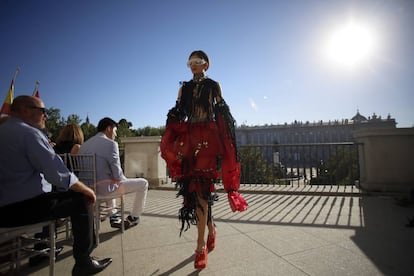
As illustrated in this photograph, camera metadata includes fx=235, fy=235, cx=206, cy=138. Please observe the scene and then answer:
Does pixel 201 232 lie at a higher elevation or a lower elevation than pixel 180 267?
higher

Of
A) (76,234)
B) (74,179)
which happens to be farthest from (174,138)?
(76,234)

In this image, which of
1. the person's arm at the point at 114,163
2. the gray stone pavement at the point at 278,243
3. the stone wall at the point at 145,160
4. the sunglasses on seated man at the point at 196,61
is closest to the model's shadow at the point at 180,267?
the gray stone pavement at the point at 278,243

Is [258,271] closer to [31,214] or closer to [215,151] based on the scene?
[215,151]

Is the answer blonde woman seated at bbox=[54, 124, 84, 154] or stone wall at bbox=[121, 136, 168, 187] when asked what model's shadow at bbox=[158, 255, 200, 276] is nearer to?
blonde woman seated at bbox=[54, 124, 84, 154]

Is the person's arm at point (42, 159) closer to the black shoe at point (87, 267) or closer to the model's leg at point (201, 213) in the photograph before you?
the black shoe at point (87, 267)

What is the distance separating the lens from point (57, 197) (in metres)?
1.96

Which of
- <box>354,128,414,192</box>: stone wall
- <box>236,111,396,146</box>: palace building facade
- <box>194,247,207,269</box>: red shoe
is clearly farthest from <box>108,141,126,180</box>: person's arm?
<box>236,111,396,146</box>: palace building facade

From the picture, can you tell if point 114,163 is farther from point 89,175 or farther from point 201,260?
point 201,260

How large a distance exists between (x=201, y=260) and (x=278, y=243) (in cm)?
104

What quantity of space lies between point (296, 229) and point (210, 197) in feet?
5.18

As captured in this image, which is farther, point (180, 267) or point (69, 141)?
point (69, 141)

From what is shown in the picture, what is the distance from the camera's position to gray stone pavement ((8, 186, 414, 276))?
2166 mm

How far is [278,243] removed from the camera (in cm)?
274

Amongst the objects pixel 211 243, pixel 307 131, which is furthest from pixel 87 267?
pixel 307 131
